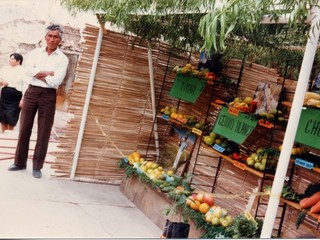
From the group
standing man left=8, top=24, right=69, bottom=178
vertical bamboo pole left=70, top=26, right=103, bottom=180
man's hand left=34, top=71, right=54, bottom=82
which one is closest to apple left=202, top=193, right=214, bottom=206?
vertical bamboo pole left=70, top=26, right=103, bottom=180

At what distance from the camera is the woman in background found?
781 cm

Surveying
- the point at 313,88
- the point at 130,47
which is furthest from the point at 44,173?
the point at 313,88

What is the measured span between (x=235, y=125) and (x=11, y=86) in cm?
436

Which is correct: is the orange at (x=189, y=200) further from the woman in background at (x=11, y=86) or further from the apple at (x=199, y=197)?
the woman in background at (x=11, y=86)

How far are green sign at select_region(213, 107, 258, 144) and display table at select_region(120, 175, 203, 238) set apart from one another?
100 cm

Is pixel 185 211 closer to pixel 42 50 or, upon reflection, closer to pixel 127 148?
pixel 127 148

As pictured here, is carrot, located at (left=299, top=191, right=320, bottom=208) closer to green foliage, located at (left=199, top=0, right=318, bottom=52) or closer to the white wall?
green foliage, located at (left=199, top=0, right=318, bottom=52)

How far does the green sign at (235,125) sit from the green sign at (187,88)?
631 mm

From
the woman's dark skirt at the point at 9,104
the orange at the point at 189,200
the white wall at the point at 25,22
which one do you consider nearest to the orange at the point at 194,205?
the orange at the point at 189,200

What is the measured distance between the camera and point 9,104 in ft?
26.0

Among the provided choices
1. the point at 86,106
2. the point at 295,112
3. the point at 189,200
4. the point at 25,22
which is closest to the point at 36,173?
the point at 86,106

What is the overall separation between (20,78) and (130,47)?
8.06 feet

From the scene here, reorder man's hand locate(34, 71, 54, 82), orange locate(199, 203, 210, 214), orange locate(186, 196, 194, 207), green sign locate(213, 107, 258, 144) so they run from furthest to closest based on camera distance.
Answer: man's hand locate(34, 71, 54, 82) → green sign locate(213, 107, 258, 144) → orange locate(186, 196, 194, 207) → orange locate(199, 203, 210, 214)

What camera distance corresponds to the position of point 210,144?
5.57m
